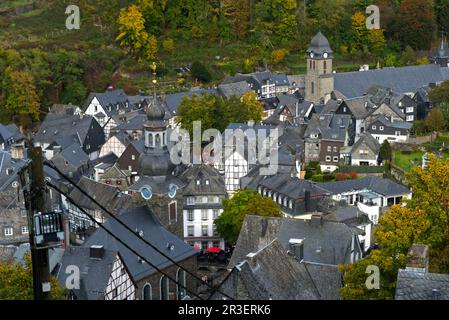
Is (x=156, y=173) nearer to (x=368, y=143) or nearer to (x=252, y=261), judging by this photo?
(x=252, y=261)

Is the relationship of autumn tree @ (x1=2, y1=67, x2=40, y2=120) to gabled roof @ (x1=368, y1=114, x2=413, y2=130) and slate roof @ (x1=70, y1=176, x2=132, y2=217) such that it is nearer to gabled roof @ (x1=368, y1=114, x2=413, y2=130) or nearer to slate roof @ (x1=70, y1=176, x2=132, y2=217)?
slate roof @ (x1=70, y1=176, x2=132, y2=217)

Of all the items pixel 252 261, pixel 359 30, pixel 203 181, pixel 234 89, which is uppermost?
pixel 359 30

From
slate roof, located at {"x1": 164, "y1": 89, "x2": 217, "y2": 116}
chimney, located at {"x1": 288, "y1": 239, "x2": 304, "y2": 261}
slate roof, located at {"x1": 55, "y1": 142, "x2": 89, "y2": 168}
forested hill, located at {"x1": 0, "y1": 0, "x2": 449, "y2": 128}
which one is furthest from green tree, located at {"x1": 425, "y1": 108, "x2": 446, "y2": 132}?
chimney, located at {"x1": 288, "y1": 239, "x2": 304, "y2": 261}

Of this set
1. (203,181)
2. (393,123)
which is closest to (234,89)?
(393,123)

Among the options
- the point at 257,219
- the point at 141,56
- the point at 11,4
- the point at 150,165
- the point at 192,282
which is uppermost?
the point at 11,4

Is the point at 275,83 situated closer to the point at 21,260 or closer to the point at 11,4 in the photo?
the point at 11,4

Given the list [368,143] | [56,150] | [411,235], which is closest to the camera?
[411,235]
